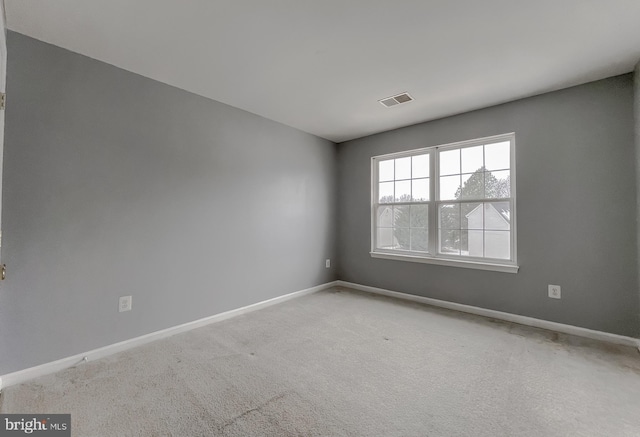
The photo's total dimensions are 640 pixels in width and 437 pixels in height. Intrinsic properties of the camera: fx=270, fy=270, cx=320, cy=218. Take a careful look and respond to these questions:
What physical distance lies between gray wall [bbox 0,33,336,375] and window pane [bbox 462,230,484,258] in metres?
2.49

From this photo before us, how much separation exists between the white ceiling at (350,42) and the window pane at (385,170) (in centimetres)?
135

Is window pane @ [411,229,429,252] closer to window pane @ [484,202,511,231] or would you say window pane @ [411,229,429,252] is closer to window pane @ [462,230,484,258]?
window pane @ [462,230,484,258]

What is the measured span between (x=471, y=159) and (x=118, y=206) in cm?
390

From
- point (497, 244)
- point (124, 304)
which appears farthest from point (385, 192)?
point (124, 304)

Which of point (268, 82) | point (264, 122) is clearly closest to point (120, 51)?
point (268, 82)

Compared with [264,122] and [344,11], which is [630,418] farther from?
[264,122]

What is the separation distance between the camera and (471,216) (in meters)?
3.41

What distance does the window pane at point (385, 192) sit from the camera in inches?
166

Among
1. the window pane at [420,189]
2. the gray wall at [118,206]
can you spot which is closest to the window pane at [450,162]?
the window pane at [420,189]

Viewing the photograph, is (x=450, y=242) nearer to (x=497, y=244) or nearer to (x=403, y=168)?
(x=497, y=244)

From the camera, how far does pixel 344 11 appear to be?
1.76 m

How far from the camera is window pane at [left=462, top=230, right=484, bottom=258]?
3.33 meters

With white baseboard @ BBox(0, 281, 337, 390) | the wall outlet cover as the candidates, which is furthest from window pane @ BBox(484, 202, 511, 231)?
white baseboard @ BBox(0, 281, 337, 390)

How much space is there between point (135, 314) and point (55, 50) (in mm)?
2239
